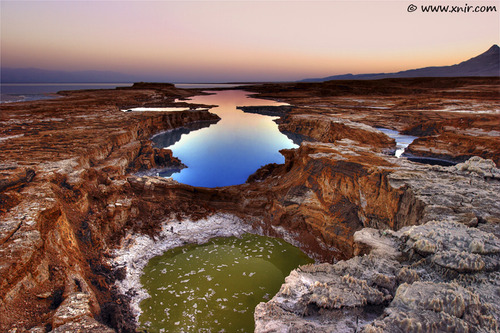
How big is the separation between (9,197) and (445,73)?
225125 millimetres

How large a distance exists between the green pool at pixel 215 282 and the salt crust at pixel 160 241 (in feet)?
0.80

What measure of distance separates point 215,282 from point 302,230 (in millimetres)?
4271

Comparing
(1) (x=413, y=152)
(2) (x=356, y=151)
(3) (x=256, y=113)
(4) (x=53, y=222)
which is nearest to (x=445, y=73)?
(3) (x=256, y=113)

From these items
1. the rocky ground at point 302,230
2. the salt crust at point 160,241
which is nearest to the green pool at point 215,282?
the salt crust at point 160,241

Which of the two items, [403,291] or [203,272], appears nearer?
[403,291]

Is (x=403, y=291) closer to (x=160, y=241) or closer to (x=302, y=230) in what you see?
(x=302, y=230)

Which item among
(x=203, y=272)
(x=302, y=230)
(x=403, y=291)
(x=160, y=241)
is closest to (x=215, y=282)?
(x=203, y=272)

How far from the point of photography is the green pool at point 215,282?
647cm

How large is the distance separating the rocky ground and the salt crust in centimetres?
21

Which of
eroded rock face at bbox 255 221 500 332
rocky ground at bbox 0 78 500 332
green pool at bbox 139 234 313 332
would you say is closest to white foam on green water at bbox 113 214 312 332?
green pool at bbox 139 234 313 332

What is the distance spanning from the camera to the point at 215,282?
25.4ft

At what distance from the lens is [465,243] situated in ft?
15.6

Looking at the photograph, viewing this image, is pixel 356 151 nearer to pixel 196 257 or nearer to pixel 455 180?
pixel 455 180

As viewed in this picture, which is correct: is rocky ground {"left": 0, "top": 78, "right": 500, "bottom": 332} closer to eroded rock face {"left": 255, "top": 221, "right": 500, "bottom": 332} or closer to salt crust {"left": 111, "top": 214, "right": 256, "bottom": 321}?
eroded rock face {"left": 255, "top": 221, "right": 500, "bottom": 332}
